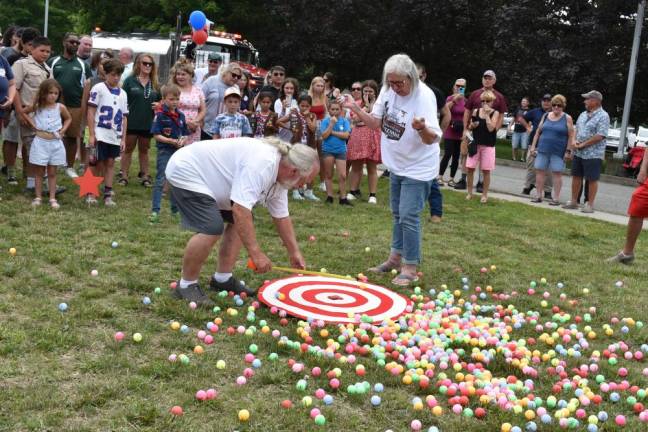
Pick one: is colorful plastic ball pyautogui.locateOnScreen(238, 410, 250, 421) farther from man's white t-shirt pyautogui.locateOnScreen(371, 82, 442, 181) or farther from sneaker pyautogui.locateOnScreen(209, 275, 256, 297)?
man's white t-shirt pyautogui.locateOnScreen(371, 82, 442, 181)

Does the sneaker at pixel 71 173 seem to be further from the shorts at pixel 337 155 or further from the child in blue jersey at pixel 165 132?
the shorts at pixel 337 155

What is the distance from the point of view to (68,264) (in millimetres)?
5754

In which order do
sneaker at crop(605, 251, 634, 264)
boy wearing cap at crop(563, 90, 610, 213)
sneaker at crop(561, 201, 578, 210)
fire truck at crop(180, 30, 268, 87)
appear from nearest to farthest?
sneaker at crop(605, 251, 634, 264) → boy wearing cap at crop(563, 90, 610, 213) → sneaker at crop(561, 201, 578, 210) → fire truck at crop(180, 30, 268, 87)

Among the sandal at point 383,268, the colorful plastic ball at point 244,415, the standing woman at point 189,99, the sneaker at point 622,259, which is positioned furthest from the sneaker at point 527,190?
the colorful plastic ball at point 244,415

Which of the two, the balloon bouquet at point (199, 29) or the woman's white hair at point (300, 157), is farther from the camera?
the balloon bouquet at point (199, 29)

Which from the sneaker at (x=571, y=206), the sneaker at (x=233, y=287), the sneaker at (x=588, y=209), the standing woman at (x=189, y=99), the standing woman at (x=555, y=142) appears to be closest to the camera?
the sneaker at (x=233, y=287)

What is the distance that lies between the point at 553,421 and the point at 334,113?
681 centimetres

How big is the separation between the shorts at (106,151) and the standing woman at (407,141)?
357 cm

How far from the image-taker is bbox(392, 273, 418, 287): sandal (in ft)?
20.1

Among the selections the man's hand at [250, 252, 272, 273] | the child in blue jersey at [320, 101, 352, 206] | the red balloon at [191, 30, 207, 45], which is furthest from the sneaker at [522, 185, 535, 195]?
the man's hand at [250, 252, 272, 273]

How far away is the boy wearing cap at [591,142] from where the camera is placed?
10.6m

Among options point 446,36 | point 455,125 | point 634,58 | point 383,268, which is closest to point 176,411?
point 383,268

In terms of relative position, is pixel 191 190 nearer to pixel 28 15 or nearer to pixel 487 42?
pixel 487 42

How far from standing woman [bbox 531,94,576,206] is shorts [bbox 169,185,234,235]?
7893 millimetres
